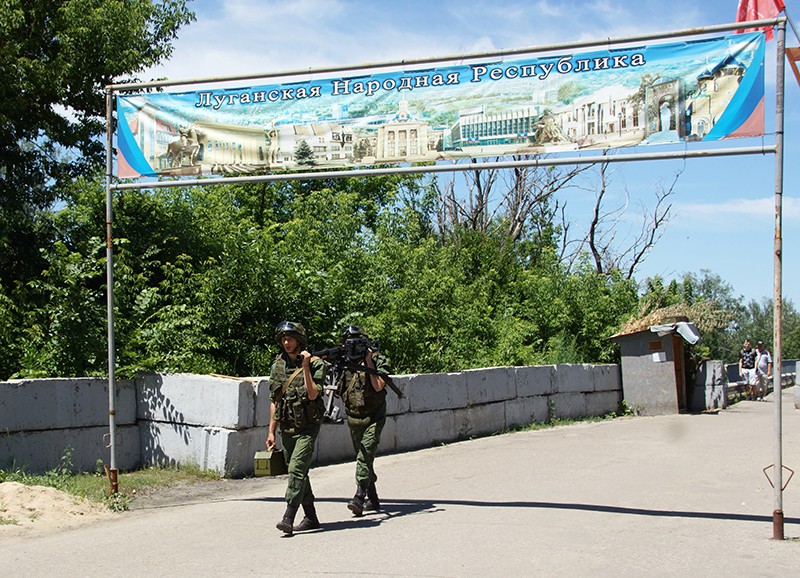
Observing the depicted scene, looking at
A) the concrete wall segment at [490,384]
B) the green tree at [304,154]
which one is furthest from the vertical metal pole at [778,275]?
the concrete wall segment at [490,384]

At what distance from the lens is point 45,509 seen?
8.19m

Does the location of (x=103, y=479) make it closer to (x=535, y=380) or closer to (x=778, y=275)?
(x=778, y=275)

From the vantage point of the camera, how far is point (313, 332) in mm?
14672

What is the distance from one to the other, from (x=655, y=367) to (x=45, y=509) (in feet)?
51.9

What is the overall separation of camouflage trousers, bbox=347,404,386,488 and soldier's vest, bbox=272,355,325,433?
2.53ft

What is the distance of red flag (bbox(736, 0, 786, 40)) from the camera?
750cm

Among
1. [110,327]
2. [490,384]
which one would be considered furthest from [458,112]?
[490,384]

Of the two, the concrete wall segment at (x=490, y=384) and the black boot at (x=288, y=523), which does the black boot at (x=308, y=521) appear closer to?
the black boot at (x=288, y=523)

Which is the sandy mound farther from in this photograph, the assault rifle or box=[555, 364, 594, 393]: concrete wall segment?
box=[555, 364, 594, 393]: concrete wall segment

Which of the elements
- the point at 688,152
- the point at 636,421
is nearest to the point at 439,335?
the point at 636,421

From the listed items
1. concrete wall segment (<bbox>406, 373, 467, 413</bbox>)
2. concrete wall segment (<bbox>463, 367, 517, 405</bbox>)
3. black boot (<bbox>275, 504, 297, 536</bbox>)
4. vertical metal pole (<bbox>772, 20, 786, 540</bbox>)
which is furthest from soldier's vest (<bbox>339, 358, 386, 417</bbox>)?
concrete wall segment (<bbox>463, 367, 517, 405</bbox>)

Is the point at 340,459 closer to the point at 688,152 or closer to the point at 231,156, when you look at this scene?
the point at 231,156

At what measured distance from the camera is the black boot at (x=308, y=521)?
7.65 m

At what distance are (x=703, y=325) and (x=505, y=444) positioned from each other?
10.3m
